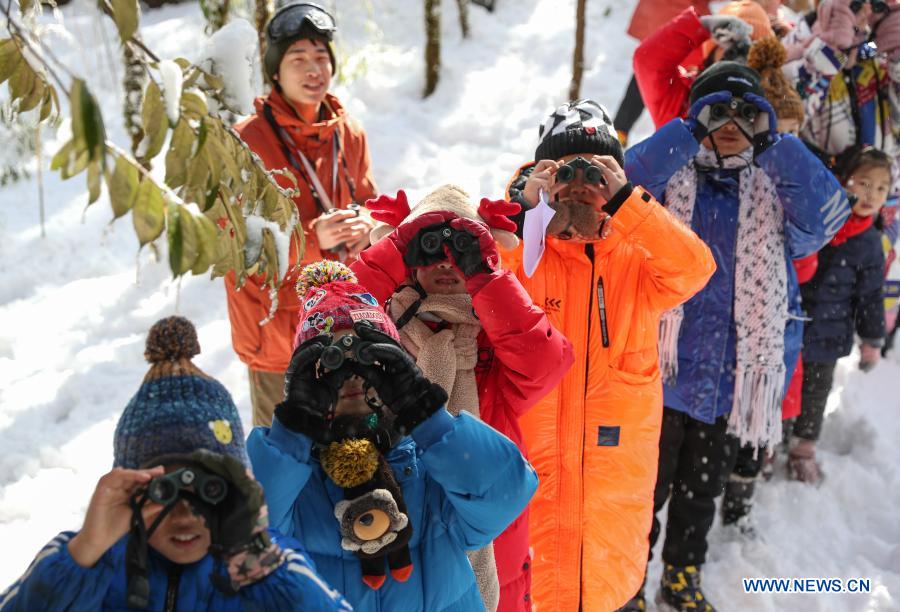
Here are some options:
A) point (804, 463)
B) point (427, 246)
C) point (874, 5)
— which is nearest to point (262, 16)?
point (874, 5)

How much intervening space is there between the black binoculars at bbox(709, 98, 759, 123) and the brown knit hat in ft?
1.79

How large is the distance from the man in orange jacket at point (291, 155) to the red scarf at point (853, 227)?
7.62ft

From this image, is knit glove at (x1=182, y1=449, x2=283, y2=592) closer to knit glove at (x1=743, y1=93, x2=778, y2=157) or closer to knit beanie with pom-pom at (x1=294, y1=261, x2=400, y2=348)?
knit beanie with pom-pom at (x1=294, y1=261, x2=400, y2=348)

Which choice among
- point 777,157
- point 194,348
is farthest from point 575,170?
point 194,348

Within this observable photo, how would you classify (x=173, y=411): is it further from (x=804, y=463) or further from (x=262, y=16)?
(x=262, y=16)

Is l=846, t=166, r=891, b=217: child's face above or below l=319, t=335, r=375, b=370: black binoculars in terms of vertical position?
above

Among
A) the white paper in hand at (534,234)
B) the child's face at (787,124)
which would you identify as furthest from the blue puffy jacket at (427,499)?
the child's face at (787,124)

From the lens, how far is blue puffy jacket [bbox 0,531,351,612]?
1.35 m

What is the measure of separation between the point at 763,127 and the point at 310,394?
6.98 ft

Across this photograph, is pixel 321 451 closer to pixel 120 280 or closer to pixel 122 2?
pixel 122 2

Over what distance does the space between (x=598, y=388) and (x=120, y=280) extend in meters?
4.35

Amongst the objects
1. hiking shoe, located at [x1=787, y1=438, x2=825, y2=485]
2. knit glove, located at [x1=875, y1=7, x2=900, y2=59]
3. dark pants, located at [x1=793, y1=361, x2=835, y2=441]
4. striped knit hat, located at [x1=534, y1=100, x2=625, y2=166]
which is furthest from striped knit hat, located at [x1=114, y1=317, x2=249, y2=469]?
knit glove, located at [x1=875, y1=7, x2=900, y2=59]

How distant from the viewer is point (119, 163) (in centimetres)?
114

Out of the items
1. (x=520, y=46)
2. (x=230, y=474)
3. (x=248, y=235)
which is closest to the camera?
(x=230, y=474)
